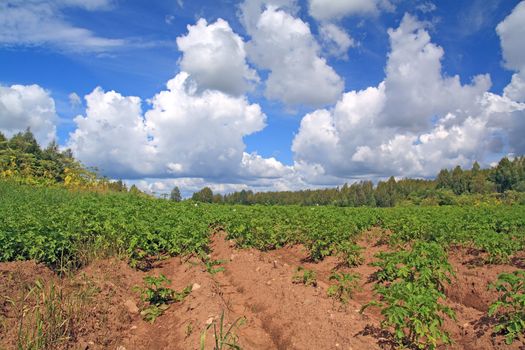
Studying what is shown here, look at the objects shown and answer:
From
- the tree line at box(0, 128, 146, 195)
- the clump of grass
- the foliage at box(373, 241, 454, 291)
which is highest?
the tree line at box(0, 128, 146, 195)

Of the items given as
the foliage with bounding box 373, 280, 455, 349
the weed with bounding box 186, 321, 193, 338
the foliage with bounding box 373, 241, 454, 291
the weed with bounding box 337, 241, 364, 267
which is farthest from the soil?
the weed with bounding box 337, 241, 364, 267

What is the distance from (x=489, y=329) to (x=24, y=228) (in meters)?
7.95

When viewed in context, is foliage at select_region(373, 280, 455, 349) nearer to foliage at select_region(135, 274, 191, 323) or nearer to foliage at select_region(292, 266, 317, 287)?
foliage at select_region(292, 266, 317, 287)

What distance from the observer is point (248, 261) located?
8.49 m

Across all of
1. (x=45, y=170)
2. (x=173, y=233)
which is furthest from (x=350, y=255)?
(x=45, y=170)

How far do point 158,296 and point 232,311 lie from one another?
4.31ft

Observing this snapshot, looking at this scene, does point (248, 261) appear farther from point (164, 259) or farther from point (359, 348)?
point (359, 348)

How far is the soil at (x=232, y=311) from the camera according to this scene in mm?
4934

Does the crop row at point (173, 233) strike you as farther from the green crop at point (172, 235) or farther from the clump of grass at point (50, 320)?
the clump of grass at point (50, 320)

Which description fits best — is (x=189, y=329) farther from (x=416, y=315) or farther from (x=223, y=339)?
(x=416, y=315)

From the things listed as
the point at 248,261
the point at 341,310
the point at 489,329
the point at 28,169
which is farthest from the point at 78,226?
the point at 28,169

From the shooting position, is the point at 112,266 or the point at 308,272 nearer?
the point at 308,272

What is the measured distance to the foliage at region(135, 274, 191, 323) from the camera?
6.06 m

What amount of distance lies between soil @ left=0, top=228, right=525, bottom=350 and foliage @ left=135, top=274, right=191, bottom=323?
116mm
